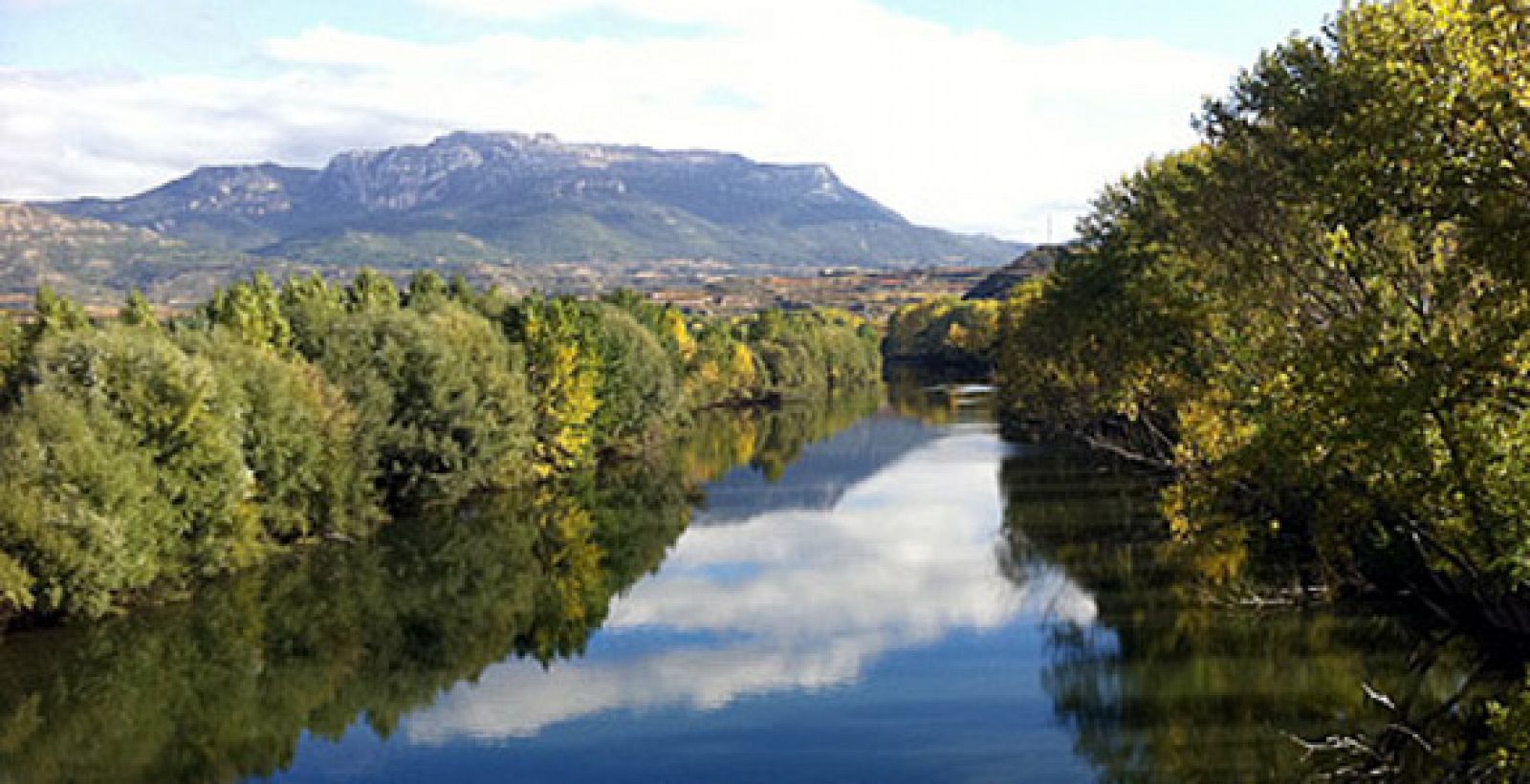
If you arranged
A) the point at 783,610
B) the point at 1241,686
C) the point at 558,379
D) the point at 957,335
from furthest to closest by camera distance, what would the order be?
1. the point at 957,335
2. the point at 558,379
3. the point at 783,610
4. the point at 1241,686

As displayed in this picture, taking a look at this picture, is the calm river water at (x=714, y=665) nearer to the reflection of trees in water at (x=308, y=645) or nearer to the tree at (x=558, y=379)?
the reflection of trees in water at (x=308, y=645)

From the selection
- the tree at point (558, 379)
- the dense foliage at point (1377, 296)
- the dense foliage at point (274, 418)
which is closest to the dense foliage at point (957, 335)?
the dense foliage at point (274, 418)

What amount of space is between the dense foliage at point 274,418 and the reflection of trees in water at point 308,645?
6.97 feet

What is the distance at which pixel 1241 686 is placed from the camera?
29516 millimetres

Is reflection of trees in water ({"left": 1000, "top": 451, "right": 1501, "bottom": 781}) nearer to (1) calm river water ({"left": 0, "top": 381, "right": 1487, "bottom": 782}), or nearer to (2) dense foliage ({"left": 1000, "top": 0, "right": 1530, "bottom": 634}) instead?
(1) calm river water ({"left": 0, "top": 381, "right": 1487, "bottom": 782})

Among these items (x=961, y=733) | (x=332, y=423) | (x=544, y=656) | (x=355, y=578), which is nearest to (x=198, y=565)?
(x=355, y=578)

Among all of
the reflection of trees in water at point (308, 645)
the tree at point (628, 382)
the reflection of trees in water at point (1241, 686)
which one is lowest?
the reflection of trees in water at point (308, 645)

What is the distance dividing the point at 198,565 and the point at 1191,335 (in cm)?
3466

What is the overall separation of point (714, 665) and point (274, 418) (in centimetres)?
2324

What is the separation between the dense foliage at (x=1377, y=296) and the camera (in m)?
15.1

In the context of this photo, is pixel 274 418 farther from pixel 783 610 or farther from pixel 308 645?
pixel 783 610

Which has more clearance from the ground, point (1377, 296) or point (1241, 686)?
point (1377, 296)

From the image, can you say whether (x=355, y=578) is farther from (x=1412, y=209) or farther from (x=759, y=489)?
(x=1412, y=209)

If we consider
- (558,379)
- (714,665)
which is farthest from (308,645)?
(558,379)
